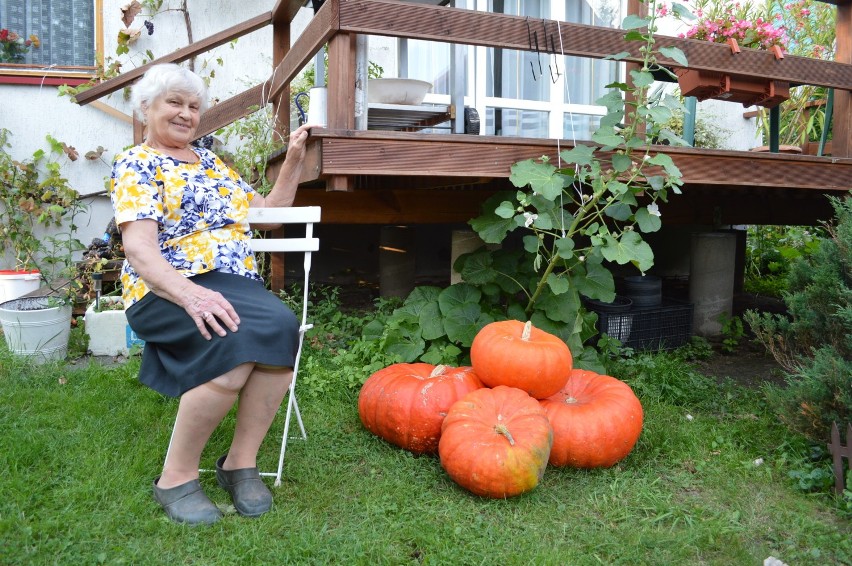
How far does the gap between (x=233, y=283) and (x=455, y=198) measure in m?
1.93

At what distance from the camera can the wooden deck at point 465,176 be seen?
2480mm

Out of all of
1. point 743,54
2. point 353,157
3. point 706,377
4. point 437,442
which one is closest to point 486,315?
point 437,442

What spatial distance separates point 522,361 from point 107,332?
2.25 meters

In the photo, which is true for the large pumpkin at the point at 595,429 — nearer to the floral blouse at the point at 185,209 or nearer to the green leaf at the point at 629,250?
the green leaf at the point at 629,250

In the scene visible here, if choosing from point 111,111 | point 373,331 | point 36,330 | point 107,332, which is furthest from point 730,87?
point 111,111

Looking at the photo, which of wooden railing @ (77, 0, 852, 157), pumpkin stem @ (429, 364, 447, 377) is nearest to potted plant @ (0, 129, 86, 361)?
wooden railing @ (77, 0, 852, 157)

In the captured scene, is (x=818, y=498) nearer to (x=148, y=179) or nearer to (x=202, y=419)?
(x=202, y=419)

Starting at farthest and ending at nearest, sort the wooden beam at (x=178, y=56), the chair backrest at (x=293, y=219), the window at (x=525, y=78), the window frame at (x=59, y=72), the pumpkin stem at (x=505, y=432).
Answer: the window at (x=525, y=78) < the window frame at (x=59, y=72) < the wooden beam at (x=178, y=56) < the chair backrest at (x=293, y=219) < the pumpkin stem at (x=505, y=432)

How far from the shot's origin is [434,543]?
6.01 ft

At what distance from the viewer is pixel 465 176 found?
105 inches

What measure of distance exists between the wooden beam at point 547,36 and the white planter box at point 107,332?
6.55 ft

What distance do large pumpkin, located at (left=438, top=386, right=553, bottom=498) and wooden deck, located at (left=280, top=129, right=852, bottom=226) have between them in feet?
2.98

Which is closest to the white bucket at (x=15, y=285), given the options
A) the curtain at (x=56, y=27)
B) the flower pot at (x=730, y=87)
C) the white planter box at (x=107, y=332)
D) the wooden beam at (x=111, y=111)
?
the white planter box at (x=107, y=332)

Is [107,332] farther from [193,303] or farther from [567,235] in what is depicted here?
[567,235]
